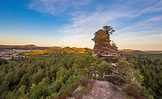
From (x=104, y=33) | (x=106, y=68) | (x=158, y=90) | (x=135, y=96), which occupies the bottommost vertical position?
(x=158, y=90)

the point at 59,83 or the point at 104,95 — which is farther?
the point at 59,83

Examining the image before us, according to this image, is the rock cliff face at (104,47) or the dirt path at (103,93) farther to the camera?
the rock cliff face at (104,47)

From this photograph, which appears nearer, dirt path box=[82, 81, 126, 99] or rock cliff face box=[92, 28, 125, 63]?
dirt path box=[82, 81, 126, 99]

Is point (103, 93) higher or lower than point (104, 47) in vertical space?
lower

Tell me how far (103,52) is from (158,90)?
128 feet

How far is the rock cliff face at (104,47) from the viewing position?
32.5m

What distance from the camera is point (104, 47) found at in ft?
110

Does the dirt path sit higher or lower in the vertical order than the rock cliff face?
lower

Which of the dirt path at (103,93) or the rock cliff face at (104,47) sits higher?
the rock cliff face at (104,47)

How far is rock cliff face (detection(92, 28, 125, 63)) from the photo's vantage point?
32.5 meters

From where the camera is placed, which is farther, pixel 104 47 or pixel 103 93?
pixel 104 47

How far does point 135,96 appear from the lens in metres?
14.2

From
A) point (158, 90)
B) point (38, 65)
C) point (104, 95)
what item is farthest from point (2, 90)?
point (158, 90)

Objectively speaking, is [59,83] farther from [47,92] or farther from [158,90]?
[158,90]
